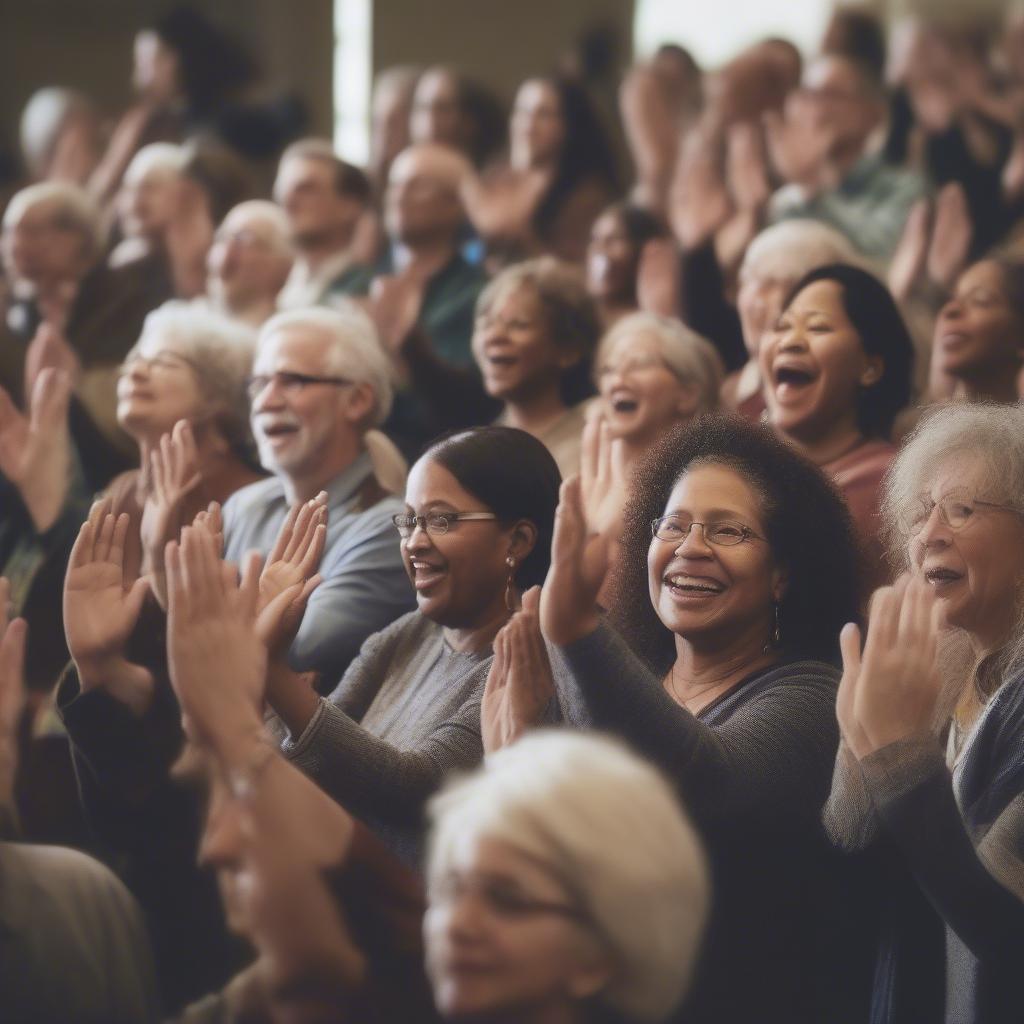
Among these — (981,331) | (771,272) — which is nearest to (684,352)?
(771,272)

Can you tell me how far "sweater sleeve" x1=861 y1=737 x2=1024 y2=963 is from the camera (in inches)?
87.3

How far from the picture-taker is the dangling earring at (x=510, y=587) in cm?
304

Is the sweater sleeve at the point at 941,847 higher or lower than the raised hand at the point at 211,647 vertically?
lower

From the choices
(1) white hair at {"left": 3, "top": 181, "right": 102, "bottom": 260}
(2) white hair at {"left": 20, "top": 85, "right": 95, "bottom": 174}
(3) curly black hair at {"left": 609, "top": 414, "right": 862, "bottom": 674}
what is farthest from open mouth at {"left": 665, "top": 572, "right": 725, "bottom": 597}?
(2) white hair at {"left": 20, "top": 85, "right": 95, "bottom": 174}

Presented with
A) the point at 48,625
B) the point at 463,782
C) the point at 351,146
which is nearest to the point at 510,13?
the point at 351,146

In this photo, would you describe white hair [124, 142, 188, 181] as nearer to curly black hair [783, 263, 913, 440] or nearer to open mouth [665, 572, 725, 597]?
curly black hair [783, 263, 913, 440]

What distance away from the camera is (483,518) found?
305 cm

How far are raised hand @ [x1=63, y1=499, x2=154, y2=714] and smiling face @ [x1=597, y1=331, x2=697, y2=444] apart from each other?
1.29 m

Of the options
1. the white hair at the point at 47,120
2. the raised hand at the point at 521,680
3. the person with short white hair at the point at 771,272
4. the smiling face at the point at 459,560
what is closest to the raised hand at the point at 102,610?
the smiling face at the point at 459,560

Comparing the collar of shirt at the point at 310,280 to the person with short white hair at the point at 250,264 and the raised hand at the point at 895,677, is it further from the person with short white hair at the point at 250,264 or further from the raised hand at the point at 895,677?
the raised hand at the point at 895,677

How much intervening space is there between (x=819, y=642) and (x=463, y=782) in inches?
41.1

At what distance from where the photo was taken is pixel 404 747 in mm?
2928

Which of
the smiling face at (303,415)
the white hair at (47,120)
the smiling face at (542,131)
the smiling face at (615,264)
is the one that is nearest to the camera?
the smiling face at (303,415)

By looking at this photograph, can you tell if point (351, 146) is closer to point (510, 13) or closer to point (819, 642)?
point (510, 13)
